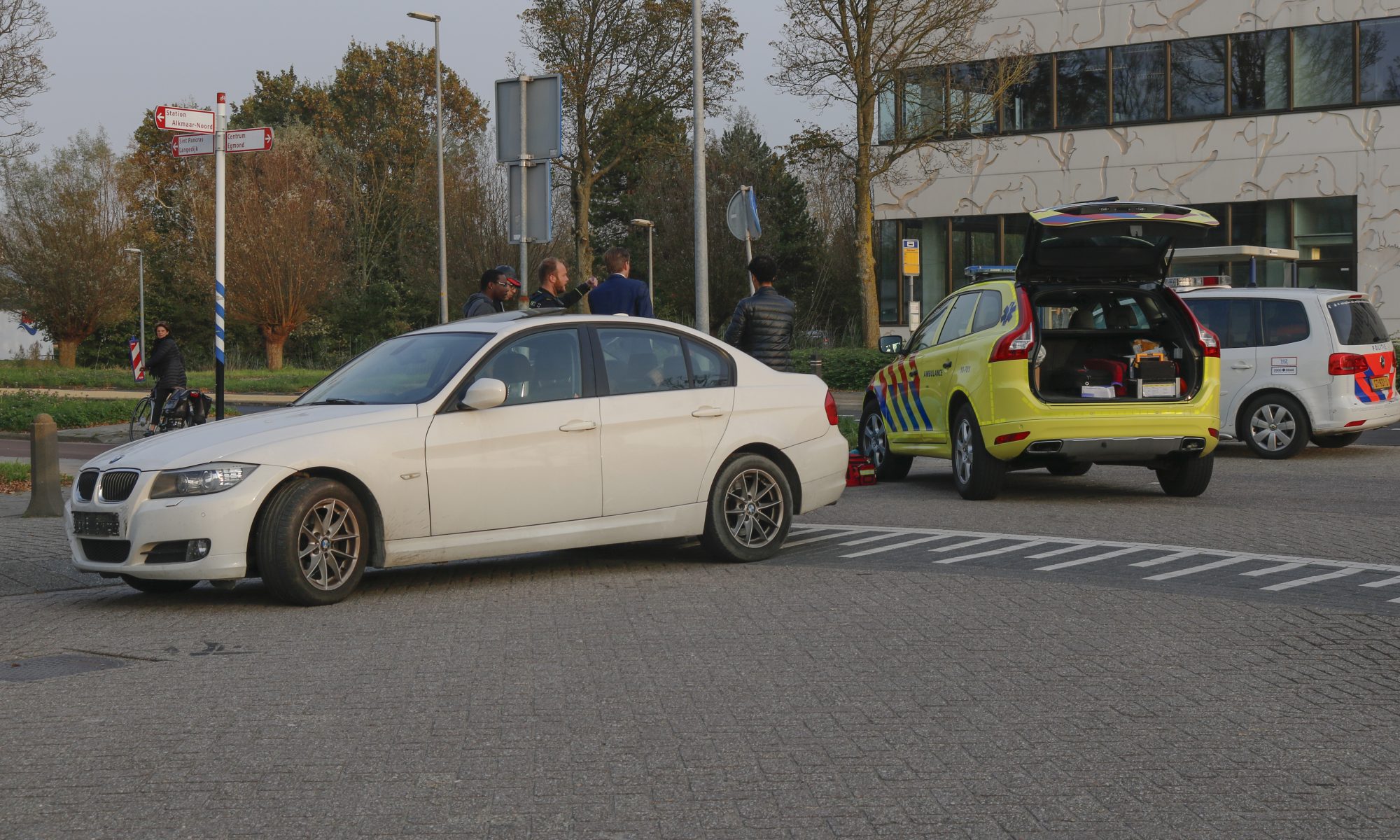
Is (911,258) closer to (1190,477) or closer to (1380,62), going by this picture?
(1190,477)

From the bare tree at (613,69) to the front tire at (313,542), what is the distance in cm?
3363

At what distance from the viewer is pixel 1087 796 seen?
4344 mm

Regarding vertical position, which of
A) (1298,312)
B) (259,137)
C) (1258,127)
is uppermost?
(1258,127)

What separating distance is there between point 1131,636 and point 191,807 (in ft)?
13.7

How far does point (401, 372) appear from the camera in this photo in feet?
27.9

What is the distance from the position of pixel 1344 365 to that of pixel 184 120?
11600 millimetres

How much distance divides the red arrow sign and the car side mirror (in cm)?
628

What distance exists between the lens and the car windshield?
27.1 feet

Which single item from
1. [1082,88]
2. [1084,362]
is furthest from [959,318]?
[1082,88]

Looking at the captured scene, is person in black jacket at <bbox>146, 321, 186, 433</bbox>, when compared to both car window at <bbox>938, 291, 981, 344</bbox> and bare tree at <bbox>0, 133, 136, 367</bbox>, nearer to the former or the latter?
car window at <bbox>938, 291, 981, 344</bbox>

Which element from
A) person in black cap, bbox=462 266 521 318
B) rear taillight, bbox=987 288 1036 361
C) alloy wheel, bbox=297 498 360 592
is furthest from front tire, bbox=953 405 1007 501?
alloy wheel, bbox=297 498 360 592

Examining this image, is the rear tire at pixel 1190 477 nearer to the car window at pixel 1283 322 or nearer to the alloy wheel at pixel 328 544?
the car window at pixel 1283 322

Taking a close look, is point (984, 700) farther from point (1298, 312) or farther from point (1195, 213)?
point (1298, 312)

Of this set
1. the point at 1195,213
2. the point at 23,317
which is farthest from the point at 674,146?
the point at 1195,213
